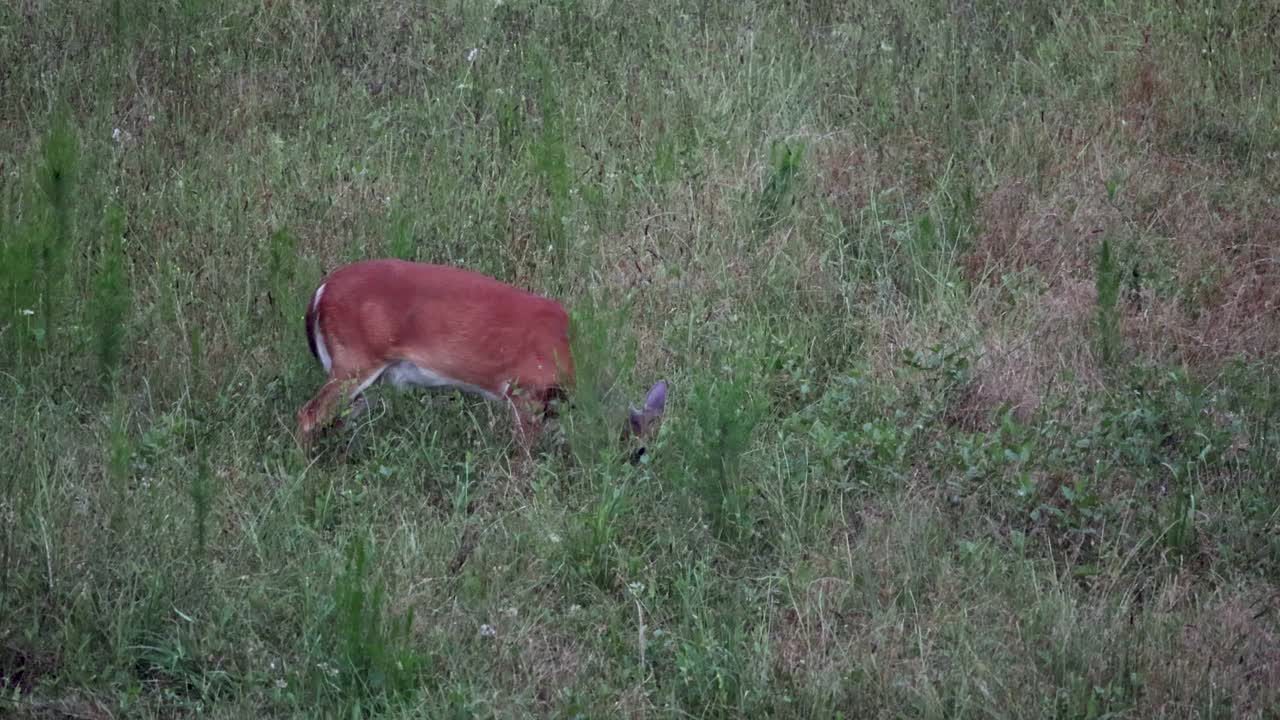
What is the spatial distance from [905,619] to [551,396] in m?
1.99

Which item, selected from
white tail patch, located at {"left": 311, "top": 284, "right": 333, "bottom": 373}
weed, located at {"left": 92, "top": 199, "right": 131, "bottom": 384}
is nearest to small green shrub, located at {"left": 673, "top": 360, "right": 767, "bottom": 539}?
white tail patch, located at {"left": 311, "top": 284, "right": 333, "bottom": 373}

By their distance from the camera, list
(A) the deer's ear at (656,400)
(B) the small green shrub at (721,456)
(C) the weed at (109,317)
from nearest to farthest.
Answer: (B) the small green shrub at (721,456) → (C) the weed at (109,317) → (A) the deer's ear at (656,400)

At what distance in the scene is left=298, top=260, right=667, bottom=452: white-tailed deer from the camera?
632cm

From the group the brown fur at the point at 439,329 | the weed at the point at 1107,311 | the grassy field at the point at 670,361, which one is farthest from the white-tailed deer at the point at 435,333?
the weed at the point at 1107,311

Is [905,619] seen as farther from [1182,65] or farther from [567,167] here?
[1182,65]

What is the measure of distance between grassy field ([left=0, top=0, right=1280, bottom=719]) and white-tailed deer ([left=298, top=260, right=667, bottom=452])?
0.56ft

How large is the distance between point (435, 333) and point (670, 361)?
1.03 meters

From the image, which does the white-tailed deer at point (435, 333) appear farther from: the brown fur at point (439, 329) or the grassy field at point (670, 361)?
the grassy field at point (670, 361)

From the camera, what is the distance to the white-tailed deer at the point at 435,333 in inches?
249

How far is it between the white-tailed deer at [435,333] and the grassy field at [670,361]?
0.56 ft

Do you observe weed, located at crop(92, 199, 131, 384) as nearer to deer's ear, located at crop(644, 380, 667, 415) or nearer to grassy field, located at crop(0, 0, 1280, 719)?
grassy field, located at crop(0, 0, 1280, 719)

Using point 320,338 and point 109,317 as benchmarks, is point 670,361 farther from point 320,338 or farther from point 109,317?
point 109,317

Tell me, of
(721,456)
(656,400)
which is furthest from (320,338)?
(721,456)

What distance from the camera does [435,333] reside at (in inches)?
251
